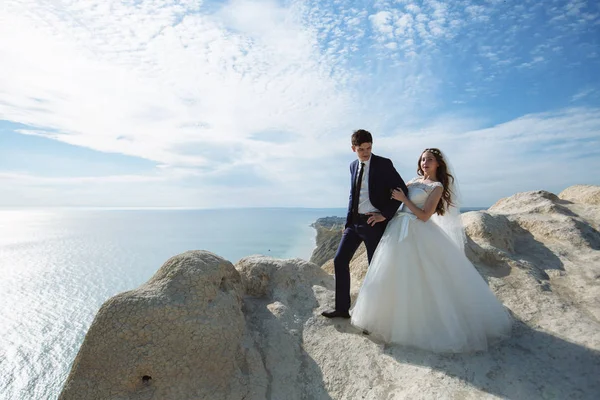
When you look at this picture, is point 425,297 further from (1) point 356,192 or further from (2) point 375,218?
(1) point 356,192

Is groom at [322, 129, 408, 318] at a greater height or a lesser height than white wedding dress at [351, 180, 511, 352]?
greater

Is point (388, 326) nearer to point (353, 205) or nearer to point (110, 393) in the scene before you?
point (353, 205)

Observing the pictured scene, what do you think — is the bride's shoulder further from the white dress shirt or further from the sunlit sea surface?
the sunlit sea surface

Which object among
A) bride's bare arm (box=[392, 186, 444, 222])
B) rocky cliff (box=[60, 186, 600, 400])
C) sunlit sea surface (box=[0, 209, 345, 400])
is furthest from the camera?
sunlit sea surface (box=[0, 209, 345, 400])

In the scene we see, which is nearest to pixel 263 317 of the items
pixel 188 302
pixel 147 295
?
pixel 188 302

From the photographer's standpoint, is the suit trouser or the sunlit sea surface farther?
the sunlit sea surface

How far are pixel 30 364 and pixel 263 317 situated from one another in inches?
1551

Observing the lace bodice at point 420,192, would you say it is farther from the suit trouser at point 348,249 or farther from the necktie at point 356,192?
the necktie at point 356,192

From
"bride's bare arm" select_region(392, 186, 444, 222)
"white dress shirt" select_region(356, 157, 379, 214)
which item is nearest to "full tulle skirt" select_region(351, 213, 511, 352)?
"bride's bare arm" select_region(392, 186, 444, 222)

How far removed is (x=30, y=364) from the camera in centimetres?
3291

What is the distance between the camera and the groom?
197 inches

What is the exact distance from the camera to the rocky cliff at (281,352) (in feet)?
12.6

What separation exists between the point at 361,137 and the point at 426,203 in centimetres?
128

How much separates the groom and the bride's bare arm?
169 mm
